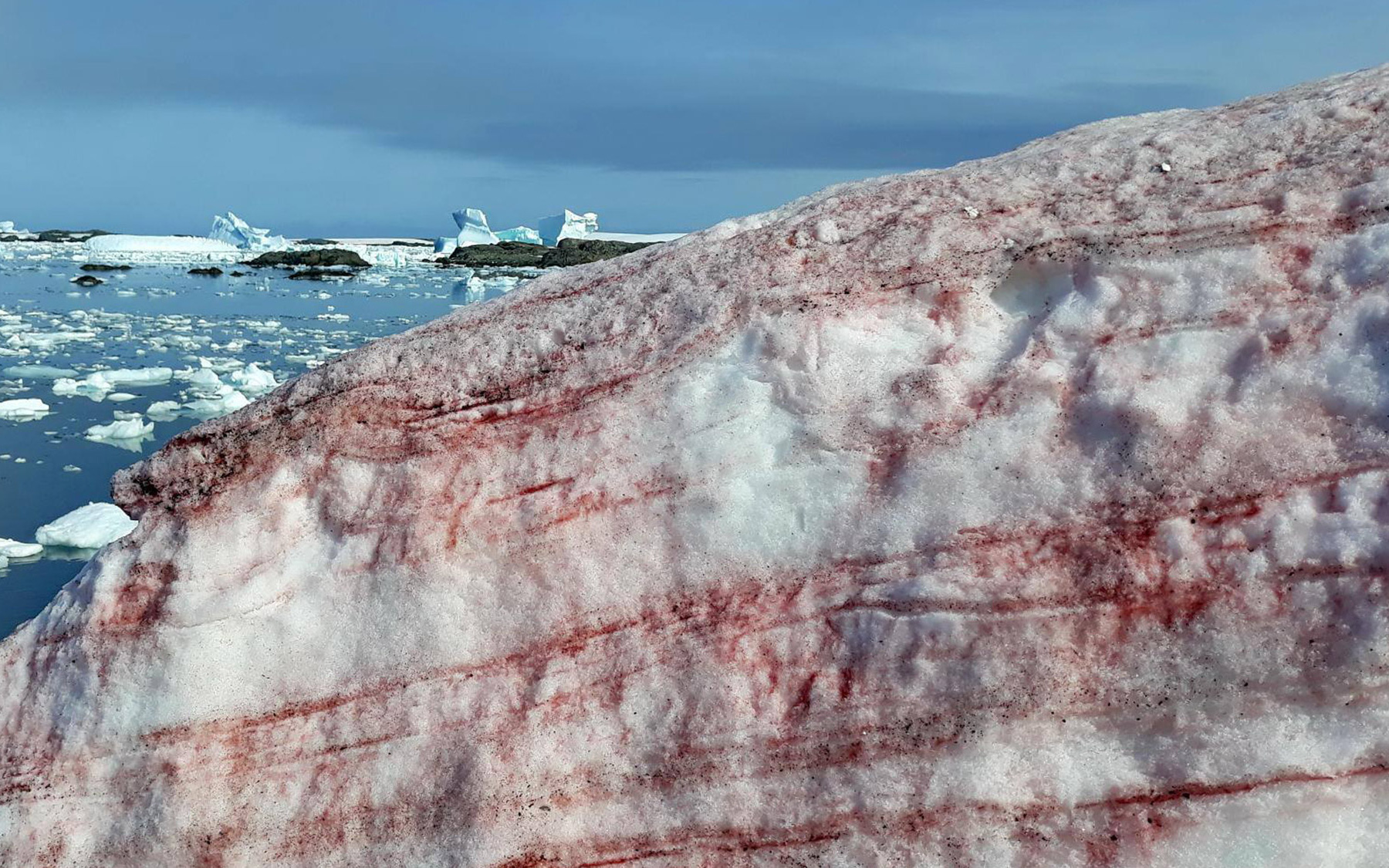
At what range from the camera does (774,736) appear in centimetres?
244

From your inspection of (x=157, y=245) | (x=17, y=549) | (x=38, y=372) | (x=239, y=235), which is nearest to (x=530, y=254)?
(x=239, y=235)

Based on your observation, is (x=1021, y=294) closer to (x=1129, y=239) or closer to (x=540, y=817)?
(x=1129, y=239)

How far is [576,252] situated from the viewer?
1382 inches

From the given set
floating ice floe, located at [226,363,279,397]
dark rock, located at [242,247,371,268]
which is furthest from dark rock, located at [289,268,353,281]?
floating ice floe, located at [226,363,279,397]

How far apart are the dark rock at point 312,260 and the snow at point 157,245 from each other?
13.7 ft

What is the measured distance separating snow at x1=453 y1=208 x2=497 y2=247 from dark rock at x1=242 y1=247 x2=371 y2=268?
377 centimetres

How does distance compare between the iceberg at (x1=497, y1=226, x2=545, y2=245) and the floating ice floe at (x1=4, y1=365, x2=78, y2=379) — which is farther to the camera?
the iceberg at (x1=497, y1=226, x2=545, y2=245)

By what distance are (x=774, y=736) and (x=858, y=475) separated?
2.06 ft

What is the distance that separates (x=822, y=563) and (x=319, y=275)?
3322cm

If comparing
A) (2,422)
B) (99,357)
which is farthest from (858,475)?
(99,357)

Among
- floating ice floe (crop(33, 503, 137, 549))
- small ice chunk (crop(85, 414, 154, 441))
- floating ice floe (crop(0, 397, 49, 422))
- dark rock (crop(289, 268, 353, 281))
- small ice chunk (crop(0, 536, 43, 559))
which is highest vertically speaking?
dark rock (crop(289, 268, 353, 281))

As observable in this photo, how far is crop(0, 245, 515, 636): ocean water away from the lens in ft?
27.4

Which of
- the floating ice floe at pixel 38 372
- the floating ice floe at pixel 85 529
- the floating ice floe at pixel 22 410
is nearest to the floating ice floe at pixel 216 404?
the floating ice floe at pixel 22 410

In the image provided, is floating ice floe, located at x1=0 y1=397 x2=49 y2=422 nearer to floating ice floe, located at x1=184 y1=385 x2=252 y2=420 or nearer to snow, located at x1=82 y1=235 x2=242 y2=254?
floating ice floe, located at x1=184 y1=385 x2=252 y2=420
